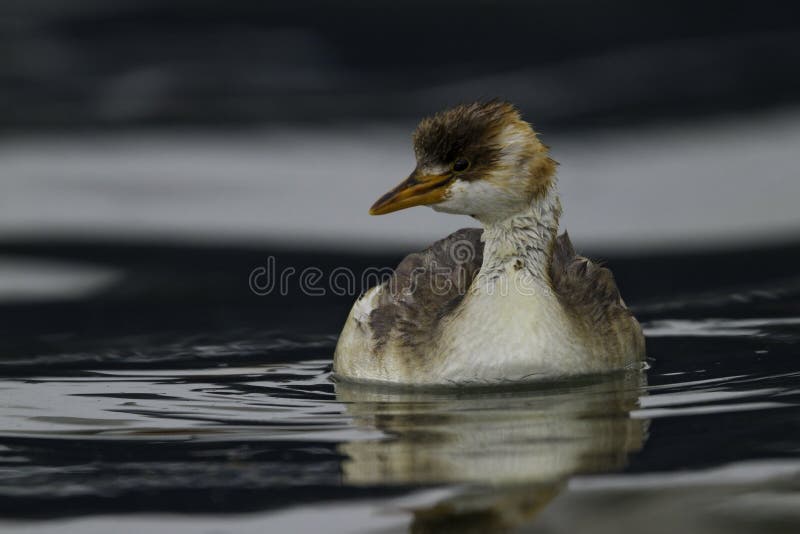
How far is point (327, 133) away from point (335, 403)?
7.26m

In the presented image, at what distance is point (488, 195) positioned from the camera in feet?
30.8

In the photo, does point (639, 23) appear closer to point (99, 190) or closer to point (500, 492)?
point (99, 190)

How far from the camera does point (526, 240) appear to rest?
9.58m

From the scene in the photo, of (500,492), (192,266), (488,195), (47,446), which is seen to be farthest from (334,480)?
(192,266)

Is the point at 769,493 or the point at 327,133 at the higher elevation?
the point at 327,133

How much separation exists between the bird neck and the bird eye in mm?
462

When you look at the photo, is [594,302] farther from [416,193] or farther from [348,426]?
[348,426]

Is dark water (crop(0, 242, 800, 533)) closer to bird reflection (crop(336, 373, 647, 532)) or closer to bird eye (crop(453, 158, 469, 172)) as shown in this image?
bird reflection (crop(336, 373, 647, 532))

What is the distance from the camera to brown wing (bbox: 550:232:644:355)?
9.64m

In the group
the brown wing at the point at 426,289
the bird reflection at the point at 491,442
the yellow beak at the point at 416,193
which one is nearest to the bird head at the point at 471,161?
the yellow beak at the point at 416,193

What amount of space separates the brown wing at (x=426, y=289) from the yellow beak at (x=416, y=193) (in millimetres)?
762

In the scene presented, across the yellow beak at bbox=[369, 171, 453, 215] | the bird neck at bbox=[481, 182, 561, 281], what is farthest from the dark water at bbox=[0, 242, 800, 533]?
the yellow beak at bbox=[369, 171, 453, 215]

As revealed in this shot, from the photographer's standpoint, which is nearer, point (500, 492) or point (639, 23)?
point (500, 492)

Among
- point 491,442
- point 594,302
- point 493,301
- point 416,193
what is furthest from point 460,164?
point 491,442
